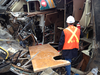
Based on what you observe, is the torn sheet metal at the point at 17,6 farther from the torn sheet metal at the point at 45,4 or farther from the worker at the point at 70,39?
the worker at the point at 70,39

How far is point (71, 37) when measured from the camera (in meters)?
2.69

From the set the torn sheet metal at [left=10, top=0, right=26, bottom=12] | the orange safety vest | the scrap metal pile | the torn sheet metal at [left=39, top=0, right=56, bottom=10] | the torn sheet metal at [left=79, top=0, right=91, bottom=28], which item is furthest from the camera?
the torn sheet metal at [left=10, top=0, right=26, bottom=12]

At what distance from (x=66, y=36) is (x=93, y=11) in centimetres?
131

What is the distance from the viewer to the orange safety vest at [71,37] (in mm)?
2672

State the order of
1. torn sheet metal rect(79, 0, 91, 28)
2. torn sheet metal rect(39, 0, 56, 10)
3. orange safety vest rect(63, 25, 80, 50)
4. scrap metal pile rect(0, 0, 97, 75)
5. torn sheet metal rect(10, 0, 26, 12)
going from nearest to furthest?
1. orange safety vest rect(63, 25, 80, 50)
2. scrap metal pile rect(0, 0, 97, 75)
3. torn sheet metal rect(79, 0, 91, 28)
4. torn sheet metal rect(39, 0, 56, 10)
5. torn sheet metal rect(10, 0, 26, 12)

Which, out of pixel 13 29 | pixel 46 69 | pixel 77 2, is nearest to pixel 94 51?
pixel 46 69

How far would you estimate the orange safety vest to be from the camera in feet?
8.77

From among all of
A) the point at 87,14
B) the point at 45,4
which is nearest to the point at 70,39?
the point at 87,14

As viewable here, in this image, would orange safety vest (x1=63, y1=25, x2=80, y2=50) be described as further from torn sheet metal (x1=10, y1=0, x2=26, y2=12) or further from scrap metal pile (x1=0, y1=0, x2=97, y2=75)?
torn sheet metal (x1=10, y1=0, x2=26, y2=12)

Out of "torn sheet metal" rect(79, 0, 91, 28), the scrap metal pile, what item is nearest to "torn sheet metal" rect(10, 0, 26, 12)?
the scrap metal pile

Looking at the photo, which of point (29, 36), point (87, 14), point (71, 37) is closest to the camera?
point (71, 37)

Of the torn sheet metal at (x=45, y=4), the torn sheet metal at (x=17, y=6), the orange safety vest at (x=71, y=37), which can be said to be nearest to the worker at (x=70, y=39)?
the orange safety vest at (x=71, y=37)

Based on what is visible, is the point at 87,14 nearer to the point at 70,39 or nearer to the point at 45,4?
the point at 70,39

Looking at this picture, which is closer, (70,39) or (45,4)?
(70,39)
